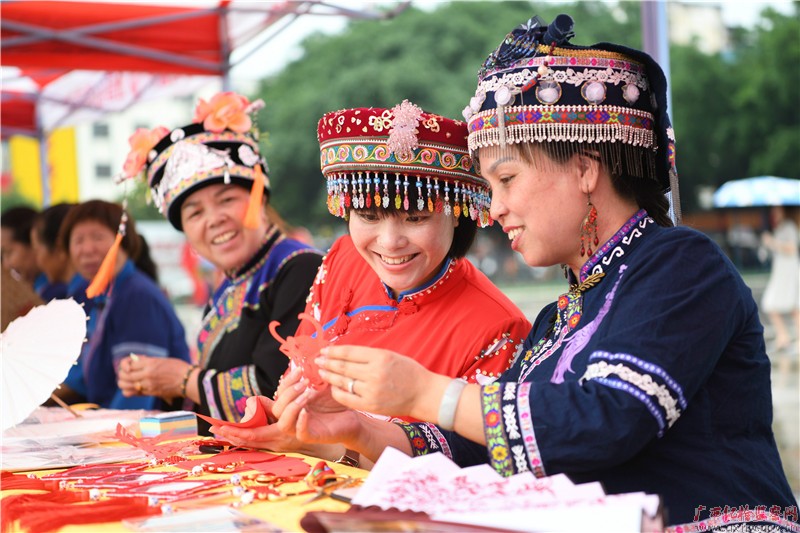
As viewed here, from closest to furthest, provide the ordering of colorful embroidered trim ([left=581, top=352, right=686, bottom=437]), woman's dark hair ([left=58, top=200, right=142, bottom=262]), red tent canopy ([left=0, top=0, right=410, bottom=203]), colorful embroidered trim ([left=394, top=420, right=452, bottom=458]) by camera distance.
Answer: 1. colorful embroidered trim ([left=581, top=352, right=686, bottom=437])
2. colorful embroidered trim ([left=394, top=420, right=452, bottom=458])
3. woman's dark hair ([left=58, top=200, right=142, bottom=262])
4. red tent canopy ([left=0, top=0, right=410, bottom=203])

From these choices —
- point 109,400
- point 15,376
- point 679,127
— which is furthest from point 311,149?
point 15,376

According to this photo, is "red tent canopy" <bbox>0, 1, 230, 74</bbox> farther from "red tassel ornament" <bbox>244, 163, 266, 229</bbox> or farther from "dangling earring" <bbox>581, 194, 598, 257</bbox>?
"dangling earring" <bbox>581, 194, 598, 257</bbox>

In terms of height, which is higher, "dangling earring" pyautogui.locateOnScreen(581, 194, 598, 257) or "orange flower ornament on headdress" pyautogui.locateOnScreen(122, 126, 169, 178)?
"orange flower ornament on headdress" pyautogui.locateOnScreen(122, 126, 169, 178)

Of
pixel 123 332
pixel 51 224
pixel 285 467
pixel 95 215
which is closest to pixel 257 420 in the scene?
pixel 285 467

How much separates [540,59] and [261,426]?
102 centimetres

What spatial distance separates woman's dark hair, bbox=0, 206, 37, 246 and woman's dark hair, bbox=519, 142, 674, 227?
20.7 feet

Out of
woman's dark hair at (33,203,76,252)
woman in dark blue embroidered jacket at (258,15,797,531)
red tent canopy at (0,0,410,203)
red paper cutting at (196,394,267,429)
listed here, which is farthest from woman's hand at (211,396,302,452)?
woman's dark hair at (33,203,76,252)

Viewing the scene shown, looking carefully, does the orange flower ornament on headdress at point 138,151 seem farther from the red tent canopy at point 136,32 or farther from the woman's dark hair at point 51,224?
the woman's dark hair at point 51,224

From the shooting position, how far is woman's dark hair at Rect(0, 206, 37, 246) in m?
7.24

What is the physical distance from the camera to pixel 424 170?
7.75 ft

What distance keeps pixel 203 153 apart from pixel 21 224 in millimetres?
4474

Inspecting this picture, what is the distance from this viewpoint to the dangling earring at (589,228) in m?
1.88

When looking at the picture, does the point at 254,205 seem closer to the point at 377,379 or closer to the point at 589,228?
the point at 589,228

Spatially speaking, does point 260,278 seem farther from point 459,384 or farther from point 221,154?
point 459,384
